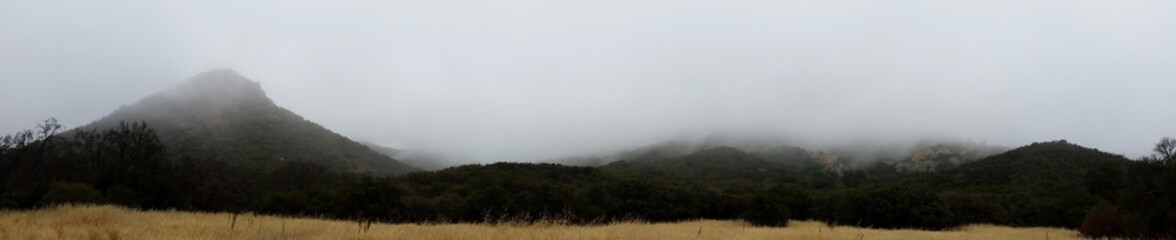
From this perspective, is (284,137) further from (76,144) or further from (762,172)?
(762,172)

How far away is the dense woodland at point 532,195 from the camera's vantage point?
27.7 meters

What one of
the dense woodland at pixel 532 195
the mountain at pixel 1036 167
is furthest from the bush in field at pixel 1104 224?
the mountain at pixel 1036 167

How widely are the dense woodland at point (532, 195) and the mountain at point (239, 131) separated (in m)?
9.52

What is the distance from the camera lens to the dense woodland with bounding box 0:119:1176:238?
27.7m

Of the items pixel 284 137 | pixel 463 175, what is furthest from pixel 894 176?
pixel 284 137

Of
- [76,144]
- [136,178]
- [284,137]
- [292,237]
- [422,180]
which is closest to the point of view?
[292,237]

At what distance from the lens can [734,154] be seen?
125 m

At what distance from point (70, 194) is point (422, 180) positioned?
119 feet

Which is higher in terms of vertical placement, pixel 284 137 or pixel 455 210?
pixel 284 137

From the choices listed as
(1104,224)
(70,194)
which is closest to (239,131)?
(70,194)

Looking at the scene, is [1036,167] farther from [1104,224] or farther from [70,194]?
[70,194]

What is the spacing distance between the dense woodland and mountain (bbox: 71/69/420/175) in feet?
31.2

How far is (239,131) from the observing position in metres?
83.1

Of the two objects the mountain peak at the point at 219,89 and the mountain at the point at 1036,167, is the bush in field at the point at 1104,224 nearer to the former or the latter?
the mountain at the point at 1036,167
